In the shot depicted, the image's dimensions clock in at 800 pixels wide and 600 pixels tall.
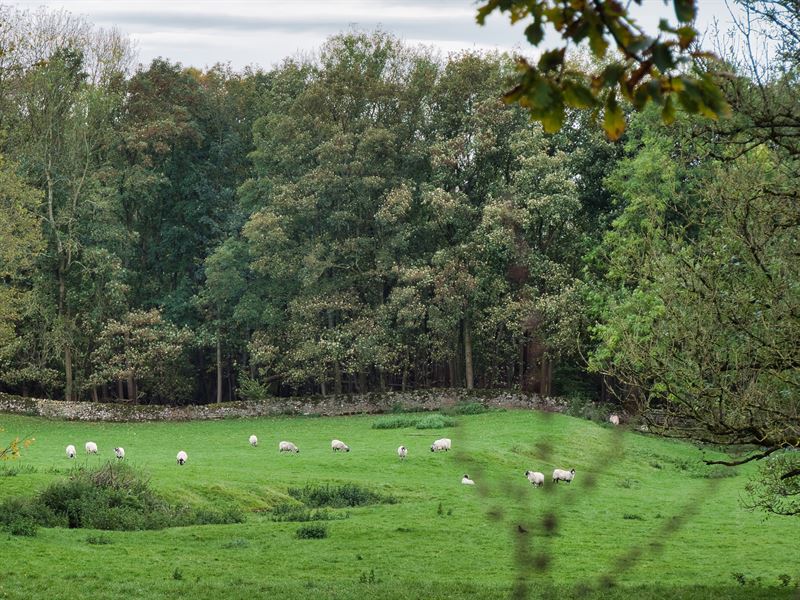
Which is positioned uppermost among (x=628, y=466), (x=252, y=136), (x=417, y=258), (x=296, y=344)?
(x=252, y=136)

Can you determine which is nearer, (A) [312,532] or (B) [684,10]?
(B) [684,10]

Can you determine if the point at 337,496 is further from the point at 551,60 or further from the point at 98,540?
the point at 551,60

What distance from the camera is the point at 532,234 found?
5809 centimetres

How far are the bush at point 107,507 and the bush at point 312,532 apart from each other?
2.83 m

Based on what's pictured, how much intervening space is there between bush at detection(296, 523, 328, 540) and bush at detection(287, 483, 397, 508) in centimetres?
479

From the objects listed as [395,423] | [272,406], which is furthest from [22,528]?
[272,406]

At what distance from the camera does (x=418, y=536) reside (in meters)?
25.8

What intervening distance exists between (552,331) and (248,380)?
1890 cm

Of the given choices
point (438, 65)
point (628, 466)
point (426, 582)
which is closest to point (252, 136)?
point (438, 65)

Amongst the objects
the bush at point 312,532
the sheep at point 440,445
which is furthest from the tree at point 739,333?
the sheep at point 440,445

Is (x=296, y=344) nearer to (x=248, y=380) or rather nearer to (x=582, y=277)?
(x=248, y=380)

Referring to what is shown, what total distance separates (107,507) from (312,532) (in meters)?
5.34

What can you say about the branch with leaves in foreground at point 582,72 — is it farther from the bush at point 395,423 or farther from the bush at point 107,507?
the bush at point 395,423

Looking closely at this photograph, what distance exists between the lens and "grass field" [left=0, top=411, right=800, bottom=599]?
18859 mm
